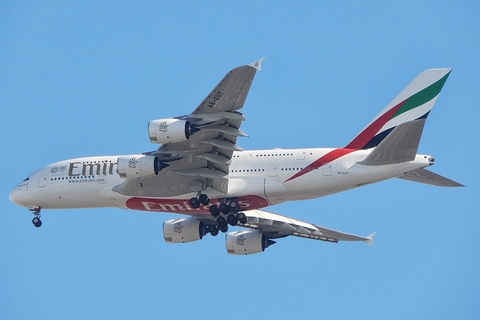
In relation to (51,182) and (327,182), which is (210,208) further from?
(51,182)

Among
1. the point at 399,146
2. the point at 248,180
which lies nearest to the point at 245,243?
the point at 248,180

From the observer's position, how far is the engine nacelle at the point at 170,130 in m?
24.7

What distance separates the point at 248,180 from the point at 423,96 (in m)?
8.46

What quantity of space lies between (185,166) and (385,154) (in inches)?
313

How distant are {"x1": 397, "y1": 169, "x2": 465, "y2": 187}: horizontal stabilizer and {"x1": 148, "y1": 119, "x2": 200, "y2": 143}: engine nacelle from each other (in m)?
8.67

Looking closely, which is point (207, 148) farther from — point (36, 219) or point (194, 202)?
point (36, 219)

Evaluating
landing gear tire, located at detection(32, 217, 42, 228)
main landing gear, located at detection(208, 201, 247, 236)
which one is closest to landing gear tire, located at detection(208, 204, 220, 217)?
main landing gear, located at detection(208, 201, 247, 236)

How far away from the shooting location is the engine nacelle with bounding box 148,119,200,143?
973 inches

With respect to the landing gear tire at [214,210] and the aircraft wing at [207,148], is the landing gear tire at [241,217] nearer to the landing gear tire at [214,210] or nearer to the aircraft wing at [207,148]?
the landing gear tire at [214,210]

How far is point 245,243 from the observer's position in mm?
33469

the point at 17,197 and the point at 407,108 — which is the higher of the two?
the point at 407,108

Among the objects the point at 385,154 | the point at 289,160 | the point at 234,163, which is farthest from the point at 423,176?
the point at 234,163

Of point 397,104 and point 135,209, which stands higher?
point 397,104

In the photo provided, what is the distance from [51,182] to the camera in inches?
1220
